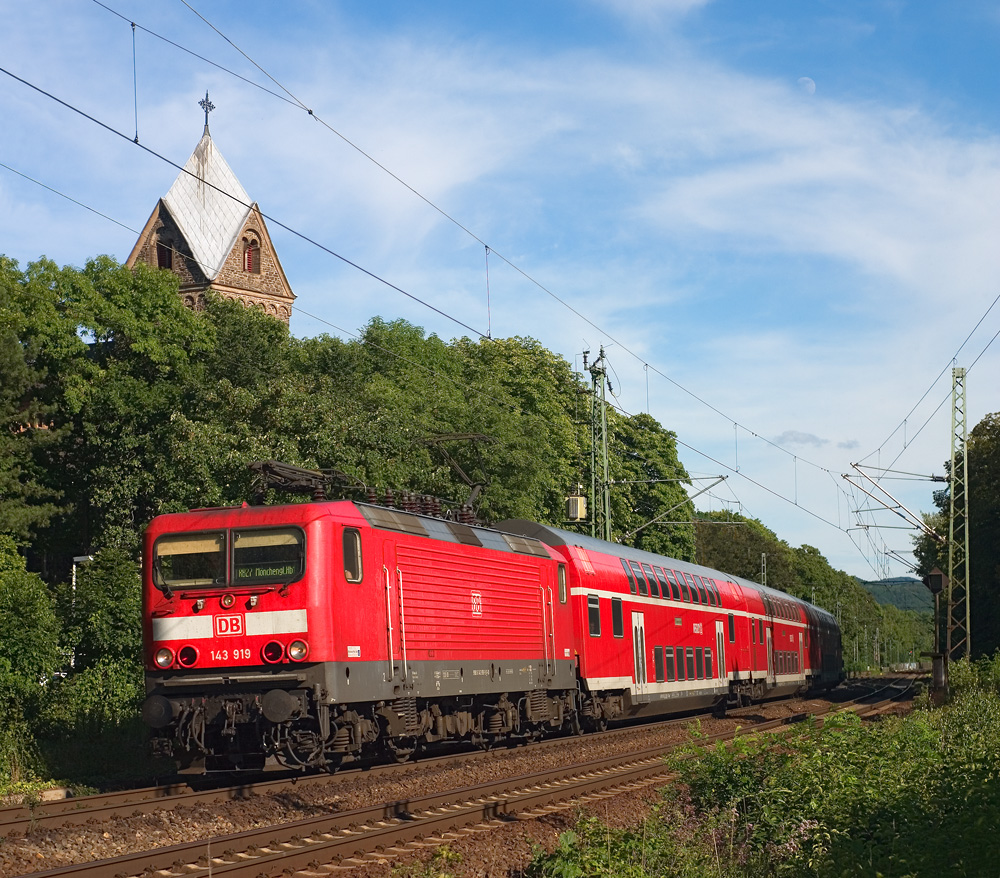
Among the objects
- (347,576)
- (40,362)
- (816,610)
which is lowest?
→ (816,610)

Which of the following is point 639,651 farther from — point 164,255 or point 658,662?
point 164,255

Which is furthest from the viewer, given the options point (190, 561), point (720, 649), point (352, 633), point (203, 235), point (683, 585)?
point (203, 235)

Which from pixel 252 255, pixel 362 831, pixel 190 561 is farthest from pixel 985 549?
pixel 252 255

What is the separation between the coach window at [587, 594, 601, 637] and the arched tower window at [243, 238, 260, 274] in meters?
68.8

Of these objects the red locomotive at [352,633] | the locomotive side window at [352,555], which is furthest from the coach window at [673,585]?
the locomotive side window at [352,555]

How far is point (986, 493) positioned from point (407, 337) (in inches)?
1268

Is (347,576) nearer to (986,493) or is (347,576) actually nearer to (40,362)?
(40,362)

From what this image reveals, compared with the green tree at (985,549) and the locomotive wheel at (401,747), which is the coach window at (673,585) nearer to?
the locomotive wheel at (401,747)

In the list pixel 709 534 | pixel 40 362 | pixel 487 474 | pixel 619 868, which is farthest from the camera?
pixel 709 534

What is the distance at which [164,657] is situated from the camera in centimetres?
1582

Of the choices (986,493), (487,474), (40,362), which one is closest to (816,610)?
(986,493)

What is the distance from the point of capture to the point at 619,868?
9.64 meters

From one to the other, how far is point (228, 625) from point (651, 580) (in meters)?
15.5

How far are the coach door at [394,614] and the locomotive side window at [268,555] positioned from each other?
1637mm
